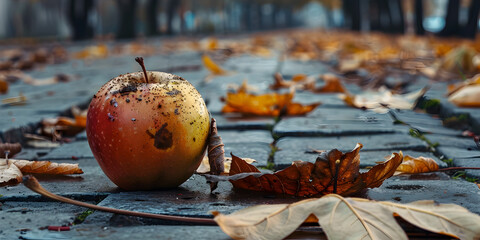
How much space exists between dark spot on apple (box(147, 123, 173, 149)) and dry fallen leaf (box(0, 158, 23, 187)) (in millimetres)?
503

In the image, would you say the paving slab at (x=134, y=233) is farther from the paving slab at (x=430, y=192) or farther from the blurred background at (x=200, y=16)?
the blurred background at (x=200, y=16)

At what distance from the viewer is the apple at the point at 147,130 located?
144 cm

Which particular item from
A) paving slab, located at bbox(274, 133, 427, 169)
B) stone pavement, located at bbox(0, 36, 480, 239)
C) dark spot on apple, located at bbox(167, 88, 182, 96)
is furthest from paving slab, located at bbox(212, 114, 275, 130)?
dark spot on apple, located at bbox(167, 88, 182, 96)

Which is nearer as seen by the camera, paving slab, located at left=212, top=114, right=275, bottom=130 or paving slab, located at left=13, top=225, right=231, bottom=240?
paving slab, located at left=13, top=225, right=231, bottom=240

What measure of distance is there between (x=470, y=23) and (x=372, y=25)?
43.1 ft

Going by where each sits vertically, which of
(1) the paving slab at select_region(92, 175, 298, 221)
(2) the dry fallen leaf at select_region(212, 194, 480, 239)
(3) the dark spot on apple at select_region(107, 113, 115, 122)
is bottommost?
(1) the paving slab at select_region(92, 175, 298, 221)

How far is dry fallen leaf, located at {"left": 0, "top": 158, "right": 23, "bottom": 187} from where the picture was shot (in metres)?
1.65

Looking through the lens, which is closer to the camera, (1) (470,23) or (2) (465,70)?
(2) (465,70)

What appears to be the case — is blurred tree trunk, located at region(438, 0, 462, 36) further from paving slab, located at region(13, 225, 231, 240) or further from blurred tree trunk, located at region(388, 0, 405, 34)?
paving slab, located at region(13, 225, 231, 240)

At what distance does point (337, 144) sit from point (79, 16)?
20212 millimetres

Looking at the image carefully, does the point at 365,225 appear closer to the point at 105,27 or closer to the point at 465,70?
the point at 465,70

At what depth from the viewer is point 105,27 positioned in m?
56.9

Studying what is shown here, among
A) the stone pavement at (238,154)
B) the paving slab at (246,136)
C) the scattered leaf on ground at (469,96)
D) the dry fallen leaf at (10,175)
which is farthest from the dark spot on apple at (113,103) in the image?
the scattered leaf on ground at (469,96)

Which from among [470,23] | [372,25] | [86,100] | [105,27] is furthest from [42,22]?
[86,100]
